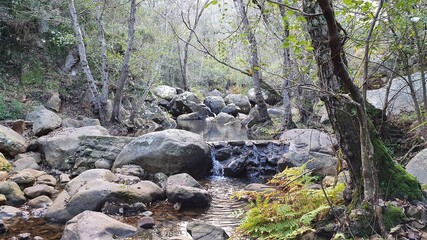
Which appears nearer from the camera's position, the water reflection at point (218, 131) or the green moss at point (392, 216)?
the green moss at point (392, 216)

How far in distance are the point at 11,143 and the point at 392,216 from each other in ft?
27.0

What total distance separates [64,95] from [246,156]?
854cm

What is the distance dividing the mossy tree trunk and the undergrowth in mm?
422

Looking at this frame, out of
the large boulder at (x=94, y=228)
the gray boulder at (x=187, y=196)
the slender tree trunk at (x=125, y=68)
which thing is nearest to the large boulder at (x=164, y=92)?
the slender tree trunk at (x=125, y=68)

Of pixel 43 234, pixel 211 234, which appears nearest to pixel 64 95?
pixel 43 234

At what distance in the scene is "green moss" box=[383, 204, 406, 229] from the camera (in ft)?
10.2

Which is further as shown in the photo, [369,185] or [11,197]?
[11,197]

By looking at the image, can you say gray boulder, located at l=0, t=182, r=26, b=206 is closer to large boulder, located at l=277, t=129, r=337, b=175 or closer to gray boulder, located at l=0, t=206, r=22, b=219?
gray boulder, located at l=0, t=206, r=22, b=219

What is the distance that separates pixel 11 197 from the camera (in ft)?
19.4

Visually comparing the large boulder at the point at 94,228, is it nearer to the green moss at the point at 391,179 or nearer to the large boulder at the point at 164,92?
the green moss at the point at 391,179

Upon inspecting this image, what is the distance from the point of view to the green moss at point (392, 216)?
10.2 feet

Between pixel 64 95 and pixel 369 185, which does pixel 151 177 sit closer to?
pixel 369 185

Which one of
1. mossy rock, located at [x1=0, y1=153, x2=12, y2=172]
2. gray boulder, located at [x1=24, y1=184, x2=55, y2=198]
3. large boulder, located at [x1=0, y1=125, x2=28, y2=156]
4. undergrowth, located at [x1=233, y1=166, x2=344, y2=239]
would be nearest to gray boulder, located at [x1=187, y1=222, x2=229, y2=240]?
undergrowth, located at [x1=233, y1=166, x2=344, y2=239]

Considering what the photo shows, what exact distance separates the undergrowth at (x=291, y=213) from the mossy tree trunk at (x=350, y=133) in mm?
422
